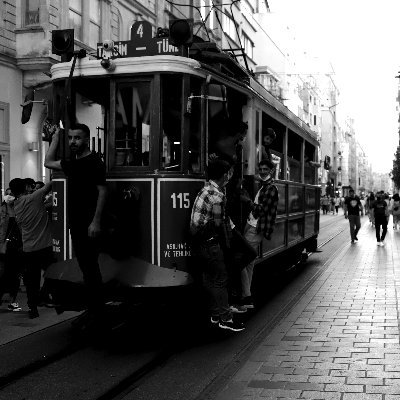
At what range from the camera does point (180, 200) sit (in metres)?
6.67

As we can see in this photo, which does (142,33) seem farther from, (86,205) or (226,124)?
(86,205)

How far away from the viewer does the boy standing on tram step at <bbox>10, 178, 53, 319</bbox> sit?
8.14 m

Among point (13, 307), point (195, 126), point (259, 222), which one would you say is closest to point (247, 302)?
point (259, 222)

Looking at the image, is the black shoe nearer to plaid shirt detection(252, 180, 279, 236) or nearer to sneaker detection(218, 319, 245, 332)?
sneaker detection(218, 319, 245, 332)

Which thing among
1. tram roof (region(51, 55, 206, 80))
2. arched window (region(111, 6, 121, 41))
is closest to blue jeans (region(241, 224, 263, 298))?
tram roof (region(51, 55, 206, 80))

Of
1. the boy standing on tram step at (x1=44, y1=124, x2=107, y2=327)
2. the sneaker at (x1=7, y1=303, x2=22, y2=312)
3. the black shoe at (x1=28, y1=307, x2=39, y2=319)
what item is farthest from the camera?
the sneaker at (x1=7, y1=303, x2=22, y2=312)

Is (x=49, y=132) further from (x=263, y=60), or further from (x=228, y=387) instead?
(x=263, y=60)

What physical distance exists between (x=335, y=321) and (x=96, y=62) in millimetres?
4062

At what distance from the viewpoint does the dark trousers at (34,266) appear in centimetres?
820

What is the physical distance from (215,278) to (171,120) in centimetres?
169

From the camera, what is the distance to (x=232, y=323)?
23.0 feet

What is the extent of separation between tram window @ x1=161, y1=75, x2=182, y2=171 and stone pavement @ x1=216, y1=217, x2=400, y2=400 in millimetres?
2098

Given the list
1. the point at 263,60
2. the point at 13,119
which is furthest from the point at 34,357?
the point at 263,60

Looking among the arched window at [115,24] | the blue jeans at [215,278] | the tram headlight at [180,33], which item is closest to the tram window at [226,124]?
the tram headlight at [180,33]
